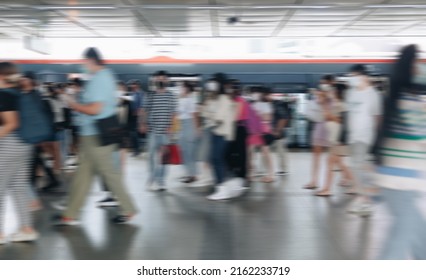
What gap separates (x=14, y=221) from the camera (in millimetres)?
4055

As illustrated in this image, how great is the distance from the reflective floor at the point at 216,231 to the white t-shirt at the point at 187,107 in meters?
1.23

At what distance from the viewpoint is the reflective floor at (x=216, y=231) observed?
11.4 ft

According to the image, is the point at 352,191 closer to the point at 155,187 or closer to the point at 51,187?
the point at 155,187

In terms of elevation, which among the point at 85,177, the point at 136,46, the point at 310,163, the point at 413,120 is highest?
the point at 136,46

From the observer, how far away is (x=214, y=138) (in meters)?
5.36

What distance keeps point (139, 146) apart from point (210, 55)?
222 cm

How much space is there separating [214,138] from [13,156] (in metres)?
2.30

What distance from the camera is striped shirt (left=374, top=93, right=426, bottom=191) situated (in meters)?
2.71

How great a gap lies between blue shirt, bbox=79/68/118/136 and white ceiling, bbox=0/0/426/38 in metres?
2.26

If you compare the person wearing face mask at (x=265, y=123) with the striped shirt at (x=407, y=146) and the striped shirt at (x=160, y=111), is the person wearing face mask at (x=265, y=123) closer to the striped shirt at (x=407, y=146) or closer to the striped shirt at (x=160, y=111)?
the striped shirt at (x=160, y=111)

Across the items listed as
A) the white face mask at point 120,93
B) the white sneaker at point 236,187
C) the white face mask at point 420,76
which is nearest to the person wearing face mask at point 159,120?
the white sneaker at point 236,187

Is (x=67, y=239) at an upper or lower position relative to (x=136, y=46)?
lower
